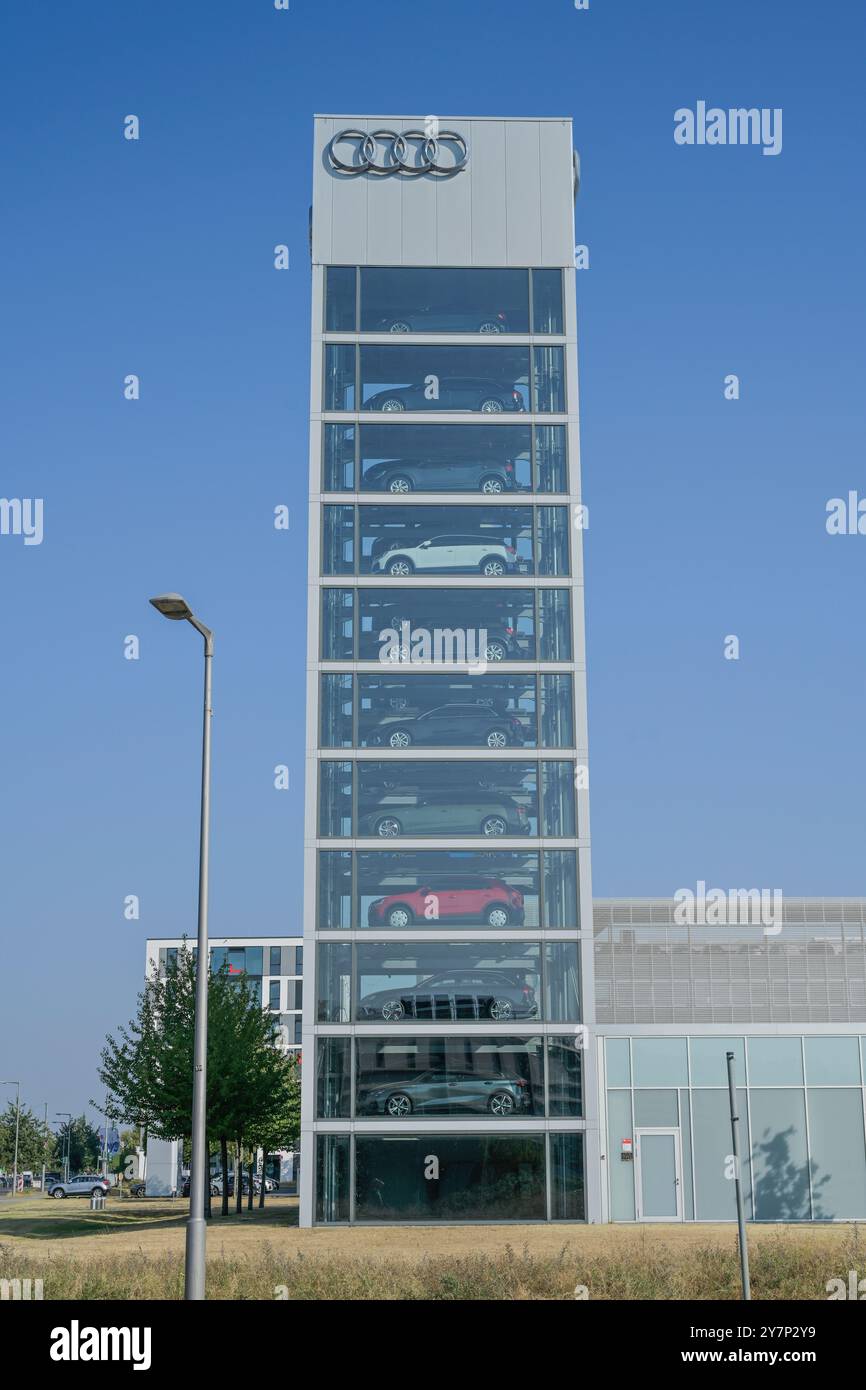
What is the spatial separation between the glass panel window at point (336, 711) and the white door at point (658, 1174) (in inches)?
558

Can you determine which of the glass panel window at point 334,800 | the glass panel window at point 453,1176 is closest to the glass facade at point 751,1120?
the glass panel window at point 453,1176

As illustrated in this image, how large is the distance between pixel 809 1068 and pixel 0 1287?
86.6ft

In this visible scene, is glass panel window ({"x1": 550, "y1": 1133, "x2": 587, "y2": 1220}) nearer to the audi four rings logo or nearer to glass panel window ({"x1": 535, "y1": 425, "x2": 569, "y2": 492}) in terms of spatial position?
glass panel window ({"x1": 535, "y1": 425, "x2": 569, "y2": 492})

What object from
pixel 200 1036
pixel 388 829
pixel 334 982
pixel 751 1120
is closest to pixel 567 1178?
pixel 751 1120

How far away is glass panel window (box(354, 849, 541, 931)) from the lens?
44.1 m

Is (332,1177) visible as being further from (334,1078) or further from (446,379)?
(446,379)

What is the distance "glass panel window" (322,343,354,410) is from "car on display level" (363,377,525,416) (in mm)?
697

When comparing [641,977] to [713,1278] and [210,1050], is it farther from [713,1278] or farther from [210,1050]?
[713,1278]

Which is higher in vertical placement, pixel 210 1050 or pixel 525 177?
pixel 525 177

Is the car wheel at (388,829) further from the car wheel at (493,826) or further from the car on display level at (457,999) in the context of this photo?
the car on display level at (457,999)

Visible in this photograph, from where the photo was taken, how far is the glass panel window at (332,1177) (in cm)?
4194

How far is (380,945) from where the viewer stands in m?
43.8
